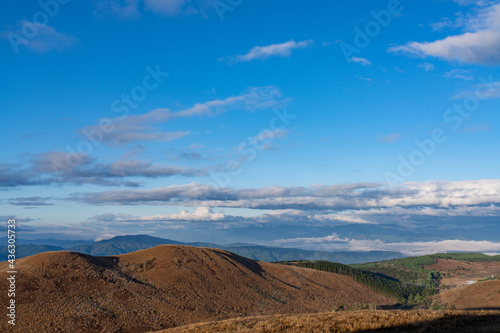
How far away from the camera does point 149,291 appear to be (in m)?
72.2

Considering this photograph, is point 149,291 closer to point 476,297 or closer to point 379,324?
point 379,324

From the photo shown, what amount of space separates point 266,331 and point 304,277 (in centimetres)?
9459

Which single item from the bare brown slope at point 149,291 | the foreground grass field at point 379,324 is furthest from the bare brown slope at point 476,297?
the foreground grass field at point 379,324

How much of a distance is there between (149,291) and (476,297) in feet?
322

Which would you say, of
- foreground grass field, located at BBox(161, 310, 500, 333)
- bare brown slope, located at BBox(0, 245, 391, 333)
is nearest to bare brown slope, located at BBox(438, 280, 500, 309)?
bare brown slope, located at BBox(0, 245, 391, 333)

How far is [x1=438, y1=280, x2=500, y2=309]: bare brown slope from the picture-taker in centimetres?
9831

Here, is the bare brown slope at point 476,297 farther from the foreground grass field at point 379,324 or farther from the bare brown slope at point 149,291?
the foreground grass field at point 379,324

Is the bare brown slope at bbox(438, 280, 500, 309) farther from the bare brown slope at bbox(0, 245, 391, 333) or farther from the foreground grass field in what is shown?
the foreground grass field

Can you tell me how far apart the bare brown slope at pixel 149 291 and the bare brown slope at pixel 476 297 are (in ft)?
112

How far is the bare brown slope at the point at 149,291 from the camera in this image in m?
56.0

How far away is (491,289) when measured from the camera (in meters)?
107

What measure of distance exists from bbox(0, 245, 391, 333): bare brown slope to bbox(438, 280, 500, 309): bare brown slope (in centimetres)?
3410

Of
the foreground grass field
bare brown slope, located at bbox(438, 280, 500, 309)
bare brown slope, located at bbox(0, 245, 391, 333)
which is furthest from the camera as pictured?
bare brown slope, located at bbox(438, 280, 500, 309)

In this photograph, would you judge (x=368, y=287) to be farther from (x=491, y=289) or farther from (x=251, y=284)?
(x=251, y=284)
